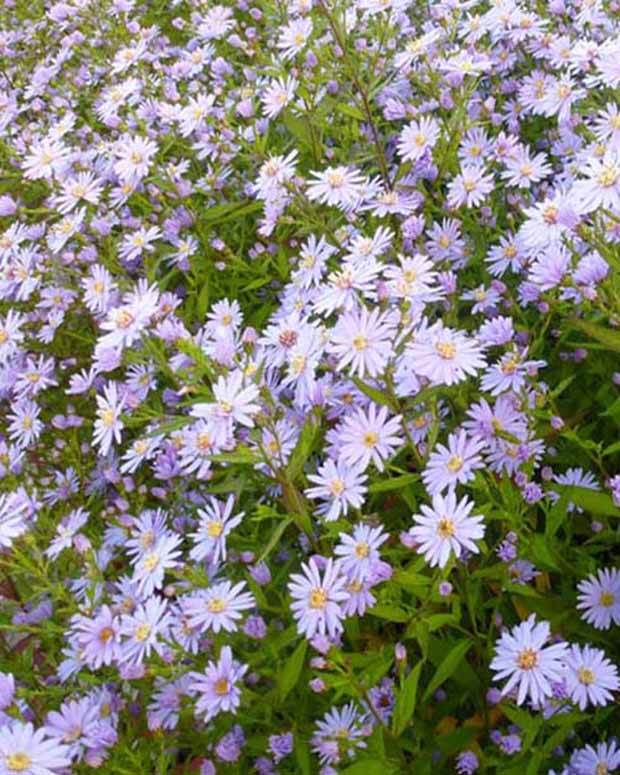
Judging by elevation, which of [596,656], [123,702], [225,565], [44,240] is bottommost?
[596,656]

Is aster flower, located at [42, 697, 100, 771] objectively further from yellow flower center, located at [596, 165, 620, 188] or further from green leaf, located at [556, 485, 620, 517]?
yellow flower center, located at [596, 165, 620, 188]

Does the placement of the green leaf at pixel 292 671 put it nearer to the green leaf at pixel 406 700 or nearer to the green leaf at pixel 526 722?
the green leaf at pixel 406 700

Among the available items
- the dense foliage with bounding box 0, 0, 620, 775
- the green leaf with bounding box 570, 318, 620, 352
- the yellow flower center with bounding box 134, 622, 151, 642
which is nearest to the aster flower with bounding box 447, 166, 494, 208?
the dense foliage with bounding box 0, 0, 620, 775

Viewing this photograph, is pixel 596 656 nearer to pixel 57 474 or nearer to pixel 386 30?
pixel 57 474

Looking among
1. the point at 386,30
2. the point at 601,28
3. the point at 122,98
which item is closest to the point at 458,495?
the point at 386,30

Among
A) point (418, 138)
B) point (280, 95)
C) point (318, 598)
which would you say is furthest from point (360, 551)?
point (280, 95)

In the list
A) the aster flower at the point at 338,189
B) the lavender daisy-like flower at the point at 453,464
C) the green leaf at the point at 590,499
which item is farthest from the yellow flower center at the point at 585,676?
the aster flower at the point at 338,189
